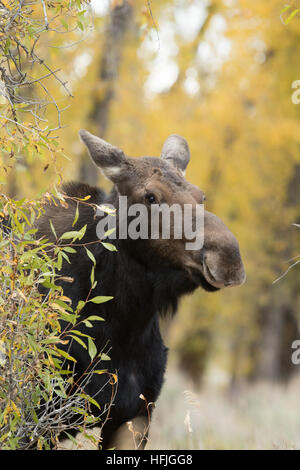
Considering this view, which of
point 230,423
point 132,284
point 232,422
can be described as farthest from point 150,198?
point 232,422

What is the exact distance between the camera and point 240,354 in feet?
74.1

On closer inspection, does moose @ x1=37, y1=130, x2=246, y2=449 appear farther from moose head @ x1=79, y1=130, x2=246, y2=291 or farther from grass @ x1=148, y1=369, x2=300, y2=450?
grass @ x1=148, y1=369, x2=300, y2=450

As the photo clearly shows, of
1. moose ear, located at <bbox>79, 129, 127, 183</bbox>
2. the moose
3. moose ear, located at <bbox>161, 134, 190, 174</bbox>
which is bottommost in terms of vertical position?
the moose

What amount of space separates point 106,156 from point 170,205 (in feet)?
2.41

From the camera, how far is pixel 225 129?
14680 mm

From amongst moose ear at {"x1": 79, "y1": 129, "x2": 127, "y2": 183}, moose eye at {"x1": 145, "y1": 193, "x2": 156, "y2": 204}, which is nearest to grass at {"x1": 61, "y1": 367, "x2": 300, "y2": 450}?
moose eye at {"x1": 145, "y1": 193, "x2": 156, "y2": 204}

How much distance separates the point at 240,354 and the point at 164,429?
14.7 m

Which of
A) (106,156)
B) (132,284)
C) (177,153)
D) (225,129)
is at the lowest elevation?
(132,284)

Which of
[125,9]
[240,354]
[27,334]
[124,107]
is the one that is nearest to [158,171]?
[27,334]

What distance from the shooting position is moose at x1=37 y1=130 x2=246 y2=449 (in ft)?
15.2

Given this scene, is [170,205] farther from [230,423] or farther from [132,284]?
[230,423]

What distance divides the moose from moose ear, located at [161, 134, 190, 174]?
0.63 metres

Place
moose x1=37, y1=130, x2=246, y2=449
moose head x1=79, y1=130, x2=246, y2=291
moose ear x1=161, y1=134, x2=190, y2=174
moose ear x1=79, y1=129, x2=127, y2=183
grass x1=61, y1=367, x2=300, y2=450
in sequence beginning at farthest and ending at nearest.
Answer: grass x1=61, y1=367, x2=300, y2=450 < moose ear x1=161, y1=134, x2=190, y2=174 < moose ear x1=79, y1=129, x2=127, y2=183 < moose x1=37, y1=130, x2=246, y2=449 < moose head x1=79, y1=130, x2=246, y2=291

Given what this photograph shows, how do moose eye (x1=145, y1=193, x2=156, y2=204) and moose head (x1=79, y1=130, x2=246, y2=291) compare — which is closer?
moose head (x1=79, y1=130, x2=246, y2=291)
